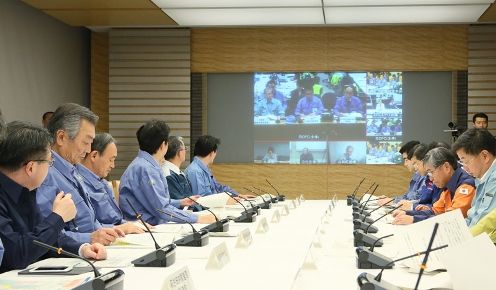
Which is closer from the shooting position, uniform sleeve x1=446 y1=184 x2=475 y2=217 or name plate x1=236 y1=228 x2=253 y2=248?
name plate x1=236 y1=228 x2=253 y2=248

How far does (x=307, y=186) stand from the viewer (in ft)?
34.3

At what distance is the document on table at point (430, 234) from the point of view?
233cm

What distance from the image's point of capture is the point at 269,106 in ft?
34.1

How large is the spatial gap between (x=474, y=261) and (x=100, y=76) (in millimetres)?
9472

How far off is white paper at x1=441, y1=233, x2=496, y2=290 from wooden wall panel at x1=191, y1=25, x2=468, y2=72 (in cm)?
854

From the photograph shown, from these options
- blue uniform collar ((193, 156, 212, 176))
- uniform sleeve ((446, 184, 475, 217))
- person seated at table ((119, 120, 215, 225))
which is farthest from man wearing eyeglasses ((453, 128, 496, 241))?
blue uniform collar ((193, 156, 212, 176))

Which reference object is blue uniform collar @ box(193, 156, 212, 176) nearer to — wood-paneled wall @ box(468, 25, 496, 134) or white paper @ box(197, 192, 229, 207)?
white paper @ box(197, 192, 229, 207)

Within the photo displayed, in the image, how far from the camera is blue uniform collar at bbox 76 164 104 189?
440 centimetres

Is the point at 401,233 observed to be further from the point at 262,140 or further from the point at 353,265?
the point at 262,140

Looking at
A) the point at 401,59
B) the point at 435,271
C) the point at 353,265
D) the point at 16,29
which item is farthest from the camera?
the point at 401,59

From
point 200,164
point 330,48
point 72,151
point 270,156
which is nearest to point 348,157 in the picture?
point 270,156

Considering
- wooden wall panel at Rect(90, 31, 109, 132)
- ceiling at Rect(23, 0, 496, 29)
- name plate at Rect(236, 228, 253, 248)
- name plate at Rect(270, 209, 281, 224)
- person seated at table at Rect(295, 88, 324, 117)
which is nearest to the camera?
name plate at Rect(236, 228, 253, 248)

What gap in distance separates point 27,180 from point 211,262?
2.52 ft

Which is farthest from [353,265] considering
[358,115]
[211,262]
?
[358,115]
